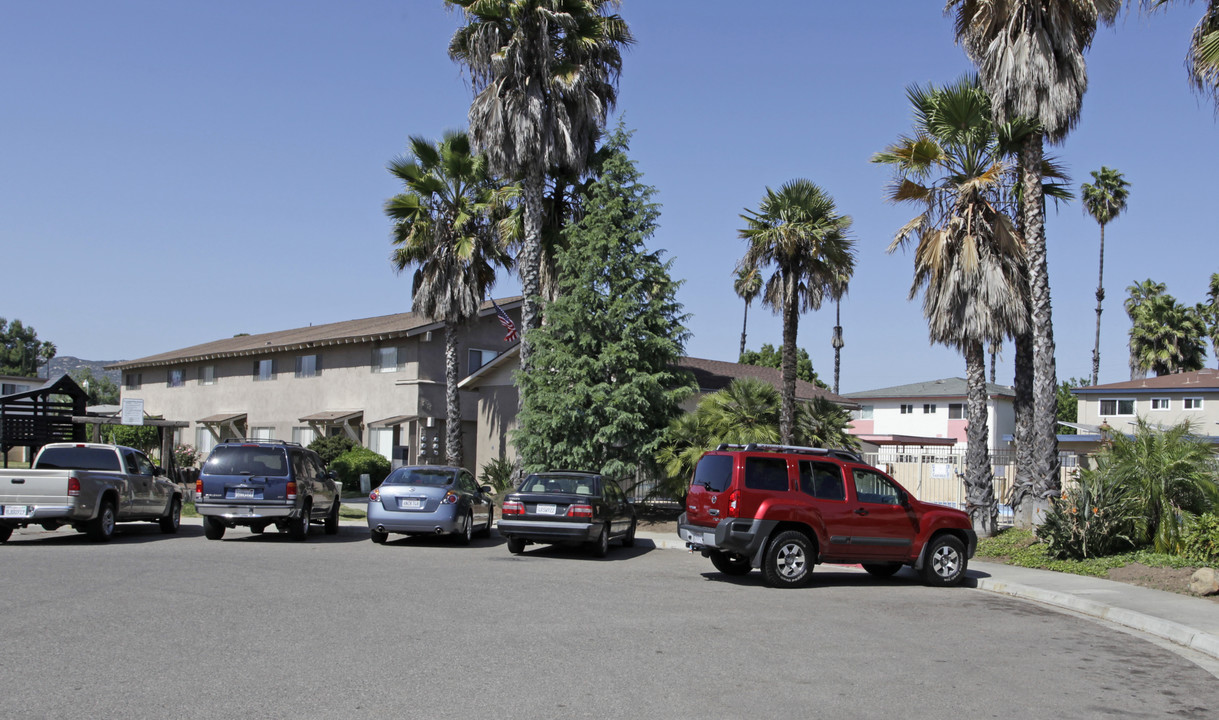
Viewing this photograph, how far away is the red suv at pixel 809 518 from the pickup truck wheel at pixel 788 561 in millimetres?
14

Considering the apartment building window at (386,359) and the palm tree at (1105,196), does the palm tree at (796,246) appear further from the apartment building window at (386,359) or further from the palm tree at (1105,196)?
the palm tree at (1105,196)

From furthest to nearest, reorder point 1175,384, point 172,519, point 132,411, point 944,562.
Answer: point 1175,384 < point 132,411 < point 172,519 < point 944,562

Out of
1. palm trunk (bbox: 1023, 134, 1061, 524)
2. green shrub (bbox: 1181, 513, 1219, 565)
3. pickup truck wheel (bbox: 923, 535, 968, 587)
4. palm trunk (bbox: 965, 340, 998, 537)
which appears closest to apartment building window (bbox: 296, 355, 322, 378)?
palm trunk (bbox: 965, 340, 998, 537)

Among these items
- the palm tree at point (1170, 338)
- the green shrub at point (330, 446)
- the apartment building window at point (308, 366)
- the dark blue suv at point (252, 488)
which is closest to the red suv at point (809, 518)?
the dark blue suv at point (252, 488)

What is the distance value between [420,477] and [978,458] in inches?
446

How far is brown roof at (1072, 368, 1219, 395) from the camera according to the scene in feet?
149

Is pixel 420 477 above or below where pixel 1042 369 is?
below

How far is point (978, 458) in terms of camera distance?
2030 cm

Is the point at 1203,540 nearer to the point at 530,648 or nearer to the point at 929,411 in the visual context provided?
the point at 530,648

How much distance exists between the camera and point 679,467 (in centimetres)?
2234

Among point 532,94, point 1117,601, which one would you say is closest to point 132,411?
point 532,94

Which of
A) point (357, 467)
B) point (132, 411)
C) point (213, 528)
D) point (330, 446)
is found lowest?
point (213, 528)

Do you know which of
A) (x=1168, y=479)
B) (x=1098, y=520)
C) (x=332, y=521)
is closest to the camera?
(x=1168, y=479)

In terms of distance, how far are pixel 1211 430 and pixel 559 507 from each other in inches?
1611
